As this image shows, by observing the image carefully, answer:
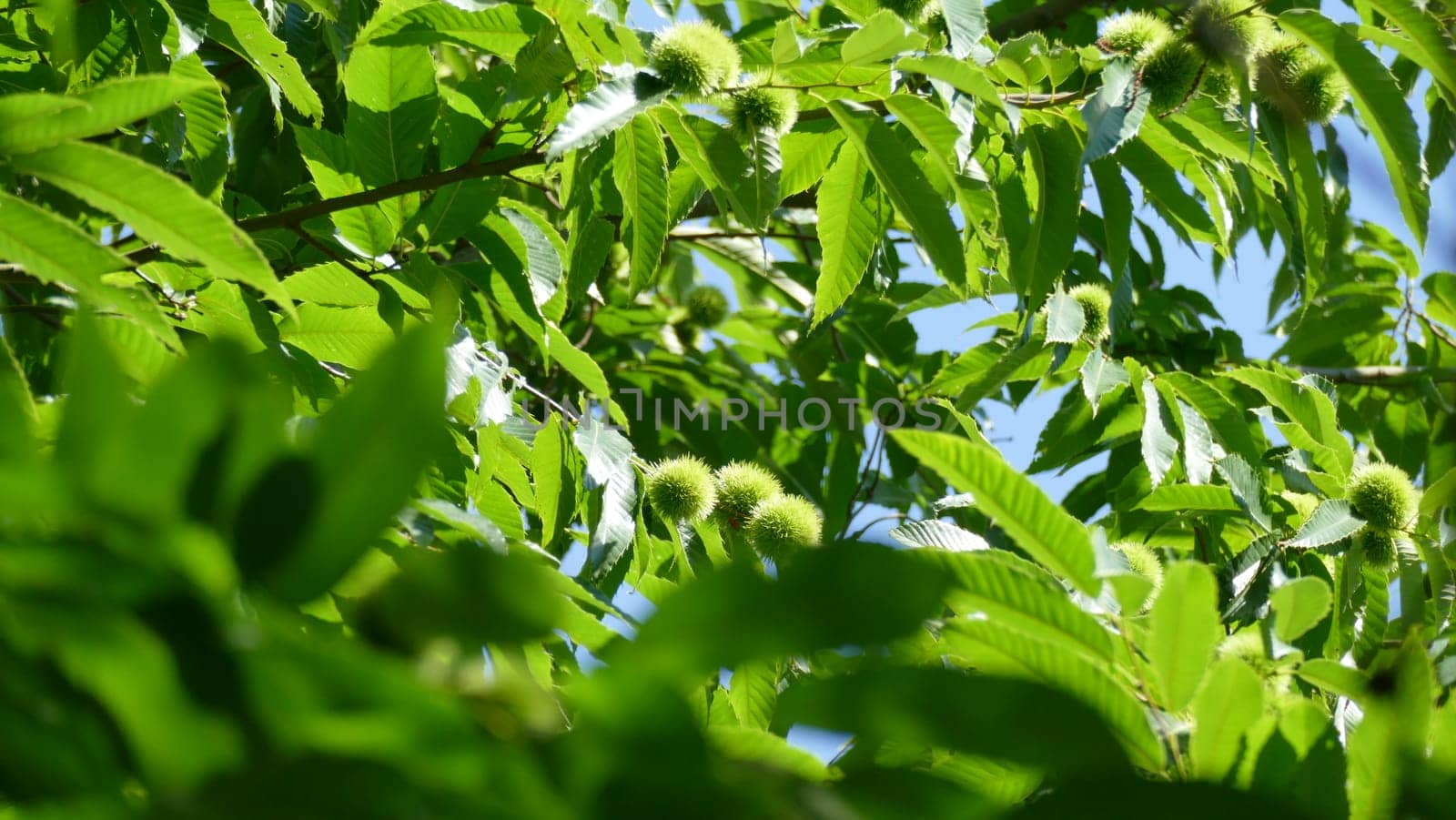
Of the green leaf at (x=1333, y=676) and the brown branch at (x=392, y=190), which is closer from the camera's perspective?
the green leaf at (x=1333, y=676)

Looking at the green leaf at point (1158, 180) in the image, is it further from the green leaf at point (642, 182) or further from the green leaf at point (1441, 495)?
the green leaf at point (642, 182)

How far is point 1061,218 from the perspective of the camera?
1567mm

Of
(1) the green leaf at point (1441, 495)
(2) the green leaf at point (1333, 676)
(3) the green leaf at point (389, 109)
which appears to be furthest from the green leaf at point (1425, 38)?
(3) the green leaf at point (389, 109)

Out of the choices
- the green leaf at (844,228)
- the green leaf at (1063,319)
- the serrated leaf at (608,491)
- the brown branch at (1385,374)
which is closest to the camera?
the serrated leaf at (608,491)

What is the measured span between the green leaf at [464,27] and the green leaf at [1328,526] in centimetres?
119

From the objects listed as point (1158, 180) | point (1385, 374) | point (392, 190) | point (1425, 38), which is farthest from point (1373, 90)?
point (1385, 374)

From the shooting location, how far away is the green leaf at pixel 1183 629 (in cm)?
72

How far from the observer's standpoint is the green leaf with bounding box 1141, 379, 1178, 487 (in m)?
1.82

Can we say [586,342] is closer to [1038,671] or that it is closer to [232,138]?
[232,138]

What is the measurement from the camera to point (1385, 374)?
2871mm

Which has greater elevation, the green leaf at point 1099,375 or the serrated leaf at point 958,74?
the serrated leaf at point 958,74

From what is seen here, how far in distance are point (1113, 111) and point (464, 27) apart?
780mm

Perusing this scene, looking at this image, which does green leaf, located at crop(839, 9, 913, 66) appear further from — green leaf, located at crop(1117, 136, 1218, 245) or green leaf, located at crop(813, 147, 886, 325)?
green leaf, located at crop(1117, 136, 1218, 245)

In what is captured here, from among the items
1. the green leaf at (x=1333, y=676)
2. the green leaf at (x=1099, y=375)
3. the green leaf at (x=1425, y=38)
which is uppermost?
Answer: the green leaf at (x=1425, y=38)
